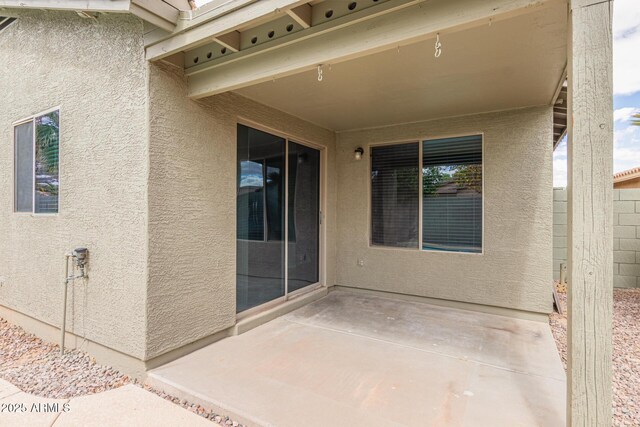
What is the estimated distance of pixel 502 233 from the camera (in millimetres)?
4656

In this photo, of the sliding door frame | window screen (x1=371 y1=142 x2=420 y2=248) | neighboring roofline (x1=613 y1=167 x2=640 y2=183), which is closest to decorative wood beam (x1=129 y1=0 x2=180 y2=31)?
the sliding door frame

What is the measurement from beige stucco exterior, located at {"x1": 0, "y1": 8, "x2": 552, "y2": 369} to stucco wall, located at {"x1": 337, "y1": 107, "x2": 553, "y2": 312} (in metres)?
0.02

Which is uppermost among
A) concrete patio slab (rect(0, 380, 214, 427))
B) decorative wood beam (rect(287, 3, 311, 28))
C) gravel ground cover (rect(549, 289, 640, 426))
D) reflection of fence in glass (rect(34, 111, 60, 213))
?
decorative wood beam (rect(287, 3, 311, 28))

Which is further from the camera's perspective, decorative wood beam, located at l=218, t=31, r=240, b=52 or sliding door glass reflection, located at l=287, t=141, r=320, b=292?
sliding door glass reflection, located at l=287, t=141, r=320, b=292

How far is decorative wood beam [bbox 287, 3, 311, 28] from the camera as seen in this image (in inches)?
90.7

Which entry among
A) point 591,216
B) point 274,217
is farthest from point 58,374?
point 591,216

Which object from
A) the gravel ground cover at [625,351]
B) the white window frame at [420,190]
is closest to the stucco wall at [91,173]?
the white window frame at [420,190]

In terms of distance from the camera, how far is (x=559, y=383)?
278 cm

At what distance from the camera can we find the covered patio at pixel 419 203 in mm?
1815

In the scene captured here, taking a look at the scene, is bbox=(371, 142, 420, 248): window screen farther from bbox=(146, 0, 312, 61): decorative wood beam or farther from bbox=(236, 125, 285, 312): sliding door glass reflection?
bbox=(146, 0, 312, 61): decorative wood beam

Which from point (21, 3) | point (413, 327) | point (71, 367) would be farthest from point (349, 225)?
point (21, 3)

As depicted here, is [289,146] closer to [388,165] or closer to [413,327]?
[388,165]

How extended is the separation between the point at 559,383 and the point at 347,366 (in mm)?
1810

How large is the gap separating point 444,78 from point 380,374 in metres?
3.04
